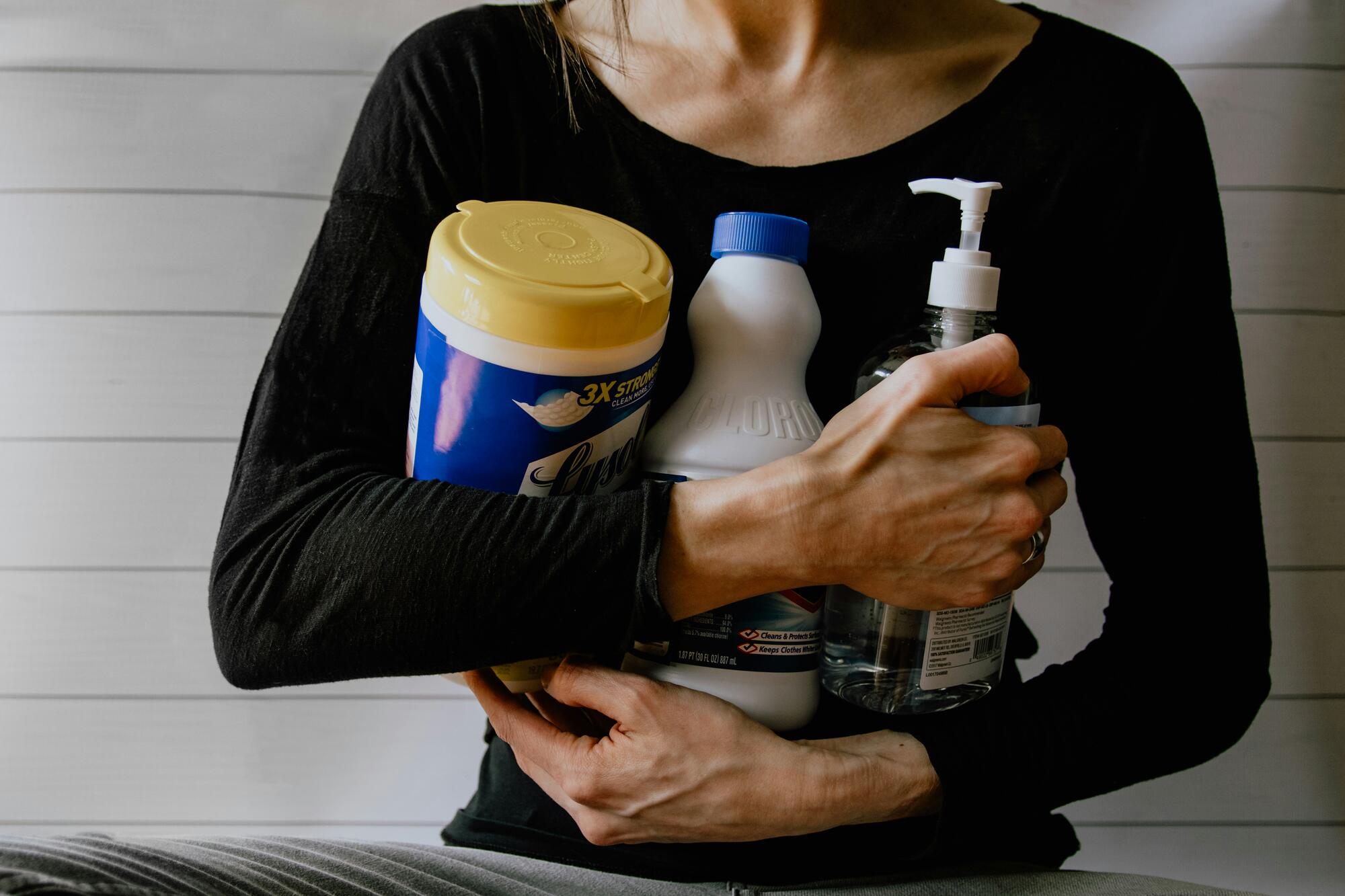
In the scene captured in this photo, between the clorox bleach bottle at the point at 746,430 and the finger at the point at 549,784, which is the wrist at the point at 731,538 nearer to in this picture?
the clorox bleach bottle at the point at 746,430

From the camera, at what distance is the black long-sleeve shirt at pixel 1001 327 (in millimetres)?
631

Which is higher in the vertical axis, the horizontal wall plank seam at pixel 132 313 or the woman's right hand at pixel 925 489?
the horizontal wall plank seam at pixel 132 313

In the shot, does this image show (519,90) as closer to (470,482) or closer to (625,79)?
(625,79)

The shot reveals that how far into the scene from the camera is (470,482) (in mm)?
576

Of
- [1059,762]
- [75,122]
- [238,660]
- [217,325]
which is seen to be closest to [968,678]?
[1059,762]

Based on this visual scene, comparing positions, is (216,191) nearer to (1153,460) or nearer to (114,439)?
(114,439)

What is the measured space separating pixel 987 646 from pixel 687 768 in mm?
220

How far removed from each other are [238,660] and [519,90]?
0.45m

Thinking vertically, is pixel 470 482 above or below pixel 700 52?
below

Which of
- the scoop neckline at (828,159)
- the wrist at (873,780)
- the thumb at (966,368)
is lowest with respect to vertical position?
the wrist at (873,780)

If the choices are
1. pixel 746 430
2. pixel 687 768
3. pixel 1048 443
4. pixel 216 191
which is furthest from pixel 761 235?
pixel 216 191

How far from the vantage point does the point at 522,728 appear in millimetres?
641

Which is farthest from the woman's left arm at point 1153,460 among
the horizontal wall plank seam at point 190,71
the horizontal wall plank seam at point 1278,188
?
the horizontal wall plank seam at point 190,71

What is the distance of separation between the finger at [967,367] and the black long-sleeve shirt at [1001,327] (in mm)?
128
